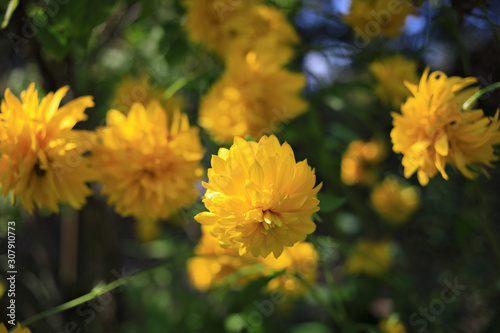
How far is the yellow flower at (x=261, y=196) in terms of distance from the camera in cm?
53

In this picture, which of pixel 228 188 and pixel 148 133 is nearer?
pixel 228 188

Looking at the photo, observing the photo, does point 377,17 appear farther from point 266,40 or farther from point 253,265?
point 253,265

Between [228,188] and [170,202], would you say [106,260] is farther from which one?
[228,188]

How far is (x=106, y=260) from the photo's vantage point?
1.25 m

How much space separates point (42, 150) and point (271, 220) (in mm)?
393

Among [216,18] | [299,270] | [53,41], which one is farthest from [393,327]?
[53,41]

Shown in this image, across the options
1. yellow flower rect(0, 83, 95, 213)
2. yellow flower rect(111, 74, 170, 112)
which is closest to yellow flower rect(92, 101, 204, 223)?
yellow flower rect(0, 83, 95, 213)

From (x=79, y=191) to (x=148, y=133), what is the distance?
0.15 m

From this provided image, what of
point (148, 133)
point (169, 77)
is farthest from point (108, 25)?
point (148, 133)

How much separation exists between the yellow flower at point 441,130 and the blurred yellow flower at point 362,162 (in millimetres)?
902

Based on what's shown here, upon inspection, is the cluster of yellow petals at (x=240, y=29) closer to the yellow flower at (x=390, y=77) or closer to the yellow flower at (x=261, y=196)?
the yellow flower at (x=390, y=77)

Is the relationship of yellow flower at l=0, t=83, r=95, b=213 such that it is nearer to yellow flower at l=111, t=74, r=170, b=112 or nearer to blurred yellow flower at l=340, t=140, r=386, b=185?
yellow flower at l=111, t=74, r=170, b=112

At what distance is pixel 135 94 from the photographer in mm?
1138

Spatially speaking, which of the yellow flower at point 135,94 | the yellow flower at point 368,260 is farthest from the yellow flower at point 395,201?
the yellow flower at point 135,94
